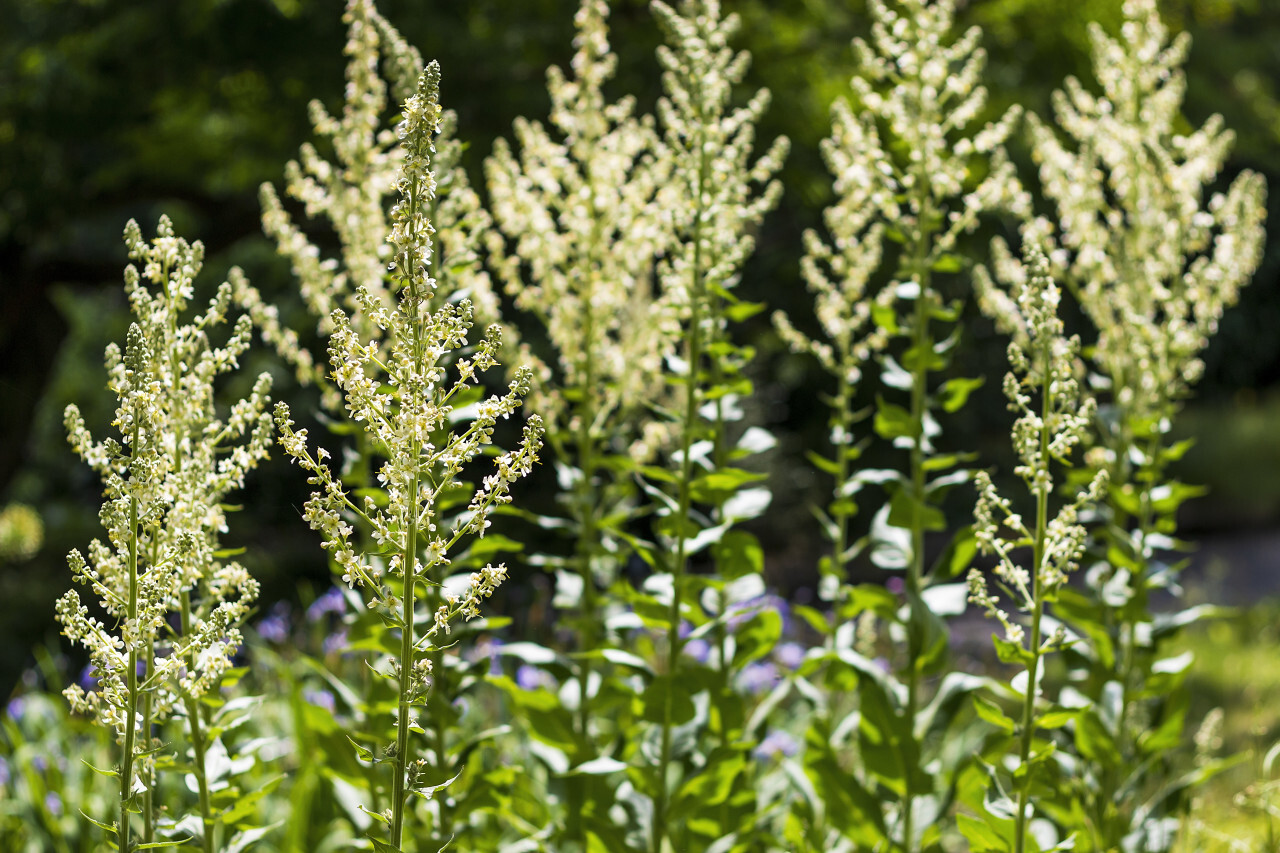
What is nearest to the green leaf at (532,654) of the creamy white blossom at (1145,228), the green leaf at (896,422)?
the green leaf at (896,422)

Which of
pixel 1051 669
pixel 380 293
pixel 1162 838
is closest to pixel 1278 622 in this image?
pixel 1051 669

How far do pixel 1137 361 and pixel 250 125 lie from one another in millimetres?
5344

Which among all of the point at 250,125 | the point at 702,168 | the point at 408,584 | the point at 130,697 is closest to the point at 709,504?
the point at 702,168

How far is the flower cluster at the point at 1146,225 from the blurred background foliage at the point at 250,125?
2587mm

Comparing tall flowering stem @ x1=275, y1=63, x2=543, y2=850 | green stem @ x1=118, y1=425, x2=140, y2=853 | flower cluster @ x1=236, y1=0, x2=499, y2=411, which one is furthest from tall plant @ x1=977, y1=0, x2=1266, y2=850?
green stem @ x1=118, y1=425, x2=140, y2=853

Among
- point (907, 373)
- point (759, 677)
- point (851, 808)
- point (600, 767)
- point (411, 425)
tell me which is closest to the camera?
point (411, 425)

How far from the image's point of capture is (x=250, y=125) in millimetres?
6434

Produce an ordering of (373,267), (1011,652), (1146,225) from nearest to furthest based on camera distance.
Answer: (1011,652)
(373,267)
(1146,225)

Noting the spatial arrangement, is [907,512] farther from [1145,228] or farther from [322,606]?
[322,606]

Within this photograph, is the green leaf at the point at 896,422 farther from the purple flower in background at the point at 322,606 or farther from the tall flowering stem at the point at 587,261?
the purple flower in background at the point at 322,606

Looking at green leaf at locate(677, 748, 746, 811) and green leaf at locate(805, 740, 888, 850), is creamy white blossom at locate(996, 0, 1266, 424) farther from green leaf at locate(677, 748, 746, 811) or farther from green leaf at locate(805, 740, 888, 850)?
green leaf at locate(677, 748, 746, 811)

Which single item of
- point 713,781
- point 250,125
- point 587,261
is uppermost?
point 250,125

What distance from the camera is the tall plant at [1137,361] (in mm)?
2762

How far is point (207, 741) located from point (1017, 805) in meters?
1.61
